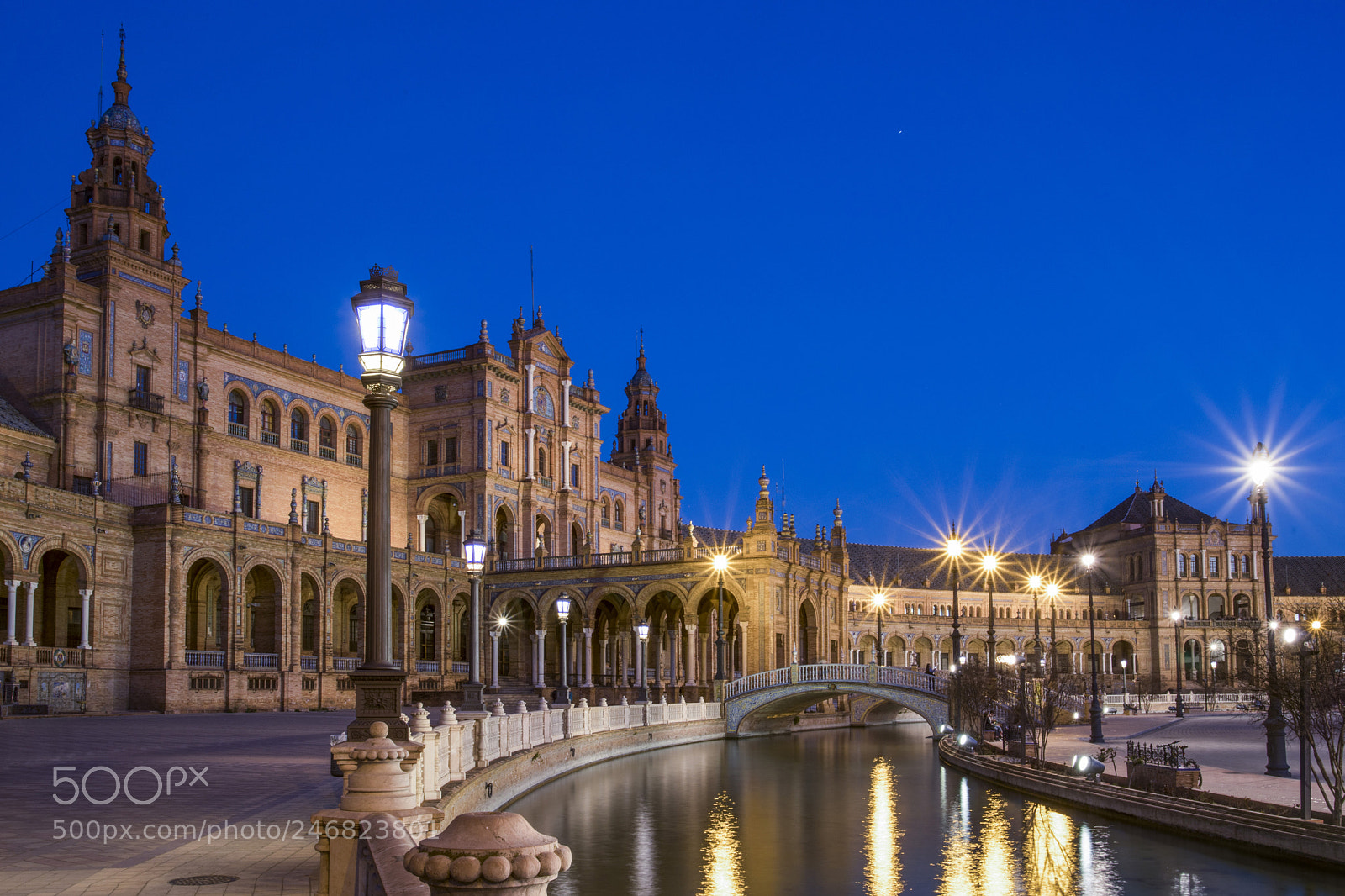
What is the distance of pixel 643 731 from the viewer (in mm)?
39156

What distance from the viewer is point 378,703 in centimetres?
1041

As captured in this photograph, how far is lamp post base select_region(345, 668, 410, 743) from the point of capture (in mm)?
10312

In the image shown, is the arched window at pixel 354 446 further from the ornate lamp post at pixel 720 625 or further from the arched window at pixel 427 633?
the ornate lamp post at pixel 720 625

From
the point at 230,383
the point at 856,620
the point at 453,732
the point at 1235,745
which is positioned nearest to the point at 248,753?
the point at 453,732

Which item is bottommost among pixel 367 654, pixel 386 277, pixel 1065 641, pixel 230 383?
pixel 1065 641

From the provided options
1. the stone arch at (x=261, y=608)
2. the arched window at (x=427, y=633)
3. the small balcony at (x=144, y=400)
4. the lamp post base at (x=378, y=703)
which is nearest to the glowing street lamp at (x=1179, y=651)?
the arched window at (x=427, y=633)

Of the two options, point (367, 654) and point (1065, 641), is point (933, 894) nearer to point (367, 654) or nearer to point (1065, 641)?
point (367, 654)

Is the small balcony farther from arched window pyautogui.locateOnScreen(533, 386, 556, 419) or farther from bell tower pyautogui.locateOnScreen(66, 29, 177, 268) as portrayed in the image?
arched window pyautogui.locateOnScreen(533, 386, 556, 419)

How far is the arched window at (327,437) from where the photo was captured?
62281 millimetres

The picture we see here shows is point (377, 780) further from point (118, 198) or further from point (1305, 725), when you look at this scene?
point (118, 198)

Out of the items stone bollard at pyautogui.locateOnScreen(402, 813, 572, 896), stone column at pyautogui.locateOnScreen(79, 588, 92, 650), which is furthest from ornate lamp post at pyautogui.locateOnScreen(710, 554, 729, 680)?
stone bollard at pyautogui.locateOnScreen(402, 813, 572, 896)

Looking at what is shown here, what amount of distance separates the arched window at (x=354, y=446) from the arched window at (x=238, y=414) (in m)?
7.37

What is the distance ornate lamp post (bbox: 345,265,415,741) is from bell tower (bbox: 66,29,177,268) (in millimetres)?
42549

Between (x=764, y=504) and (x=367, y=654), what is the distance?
4156cm
